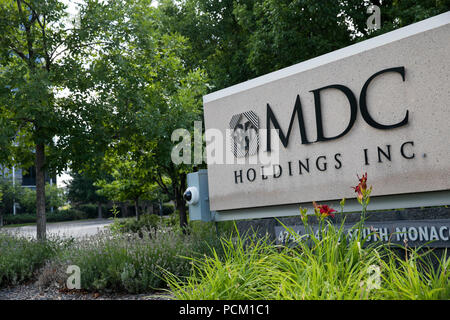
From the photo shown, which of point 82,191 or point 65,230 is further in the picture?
point 82,191

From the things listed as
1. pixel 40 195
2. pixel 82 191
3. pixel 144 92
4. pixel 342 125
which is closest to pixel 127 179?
pixel 40 195

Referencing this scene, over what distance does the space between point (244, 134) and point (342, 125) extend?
166 cm

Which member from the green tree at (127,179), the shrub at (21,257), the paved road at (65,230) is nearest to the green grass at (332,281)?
the shrub at (21,257)

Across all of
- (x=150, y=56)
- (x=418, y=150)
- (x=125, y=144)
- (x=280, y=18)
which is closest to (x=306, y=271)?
(x=418, y=150)

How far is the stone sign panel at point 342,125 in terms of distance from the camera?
15.1ft

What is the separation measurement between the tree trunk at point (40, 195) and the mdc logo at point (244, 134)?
495 cm

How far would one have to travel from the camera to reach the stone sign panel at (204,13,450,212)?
15.1 ft

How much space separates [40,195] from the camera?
9391 millimetres

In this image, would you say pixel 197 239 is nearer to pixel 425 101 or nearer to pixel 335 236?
pixel 335 236

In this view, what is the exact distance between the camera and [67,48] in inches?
366

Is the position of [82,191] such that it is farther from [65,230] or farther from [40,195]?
[40,195]

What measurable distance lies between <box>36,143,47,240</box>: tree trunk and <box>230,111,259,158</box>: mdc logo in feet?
16.2

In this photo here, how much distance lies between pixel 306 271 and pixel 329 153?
8.46ft
